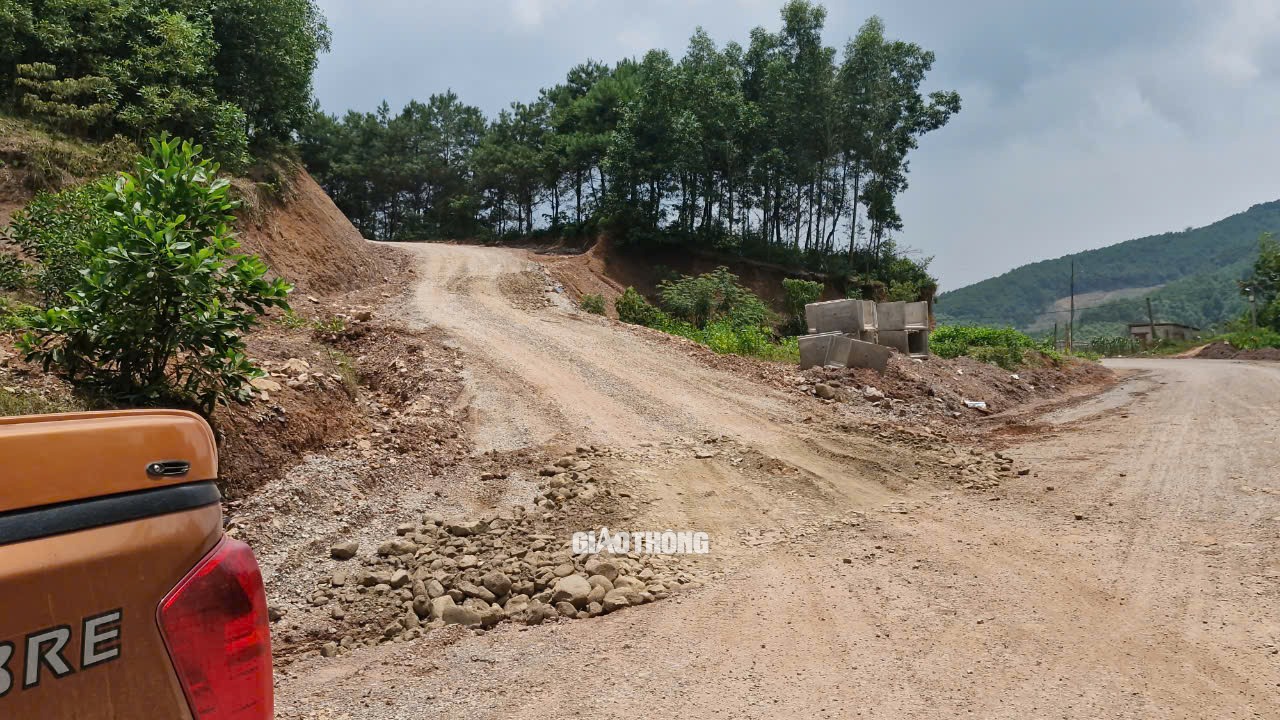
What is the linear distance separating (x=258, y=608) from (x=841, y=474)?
6619mm

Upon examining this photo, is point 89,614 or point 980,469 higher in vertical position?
point 89,614

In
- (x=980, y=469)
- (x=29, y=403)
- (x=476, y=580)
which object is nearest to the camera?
(x=476, y=580)

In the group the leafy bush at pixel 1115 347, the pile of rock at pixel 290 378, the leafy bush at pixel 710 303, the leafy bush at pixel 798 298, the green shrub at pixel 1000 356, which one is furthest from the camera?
the leafy bush at pixel 1115 347

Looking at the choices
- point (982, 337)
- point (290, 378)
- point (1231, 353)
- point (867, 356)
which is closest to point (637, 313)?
point (867, 356)

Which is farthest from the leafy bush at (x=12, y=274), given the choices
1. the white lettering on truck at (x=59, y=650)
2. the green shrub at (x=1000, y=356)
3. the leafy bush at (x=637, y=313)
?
the green shrub at (x=1000, y=356)

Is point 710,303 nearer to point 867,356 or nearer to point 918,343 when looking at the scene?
point 918,343

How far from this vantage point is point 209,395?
5676 mm

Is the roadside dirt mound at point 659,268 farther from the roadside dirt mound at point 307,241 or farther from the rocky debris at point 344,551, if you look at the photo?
the rocky debris at point 344,551

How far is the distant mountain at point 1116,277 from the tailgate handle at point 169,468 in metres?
110

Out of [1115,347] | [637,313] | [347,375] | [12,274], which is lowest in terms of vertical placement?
[1115,347]

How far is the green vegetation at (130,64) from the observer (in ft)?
38.4

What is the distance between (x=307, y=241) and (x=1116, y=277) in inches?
5985

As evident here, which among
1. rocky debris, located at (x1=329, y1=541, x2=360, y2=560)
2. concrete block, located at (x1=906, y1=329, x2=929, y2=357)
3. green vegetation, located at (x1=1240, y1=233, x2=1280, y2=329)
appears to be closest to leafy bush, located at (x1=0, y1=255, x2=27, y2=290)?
rocky debris, located at (x1=329, y1=541, x2=360, y2=560)

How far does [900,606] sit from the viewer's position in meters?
4.27
